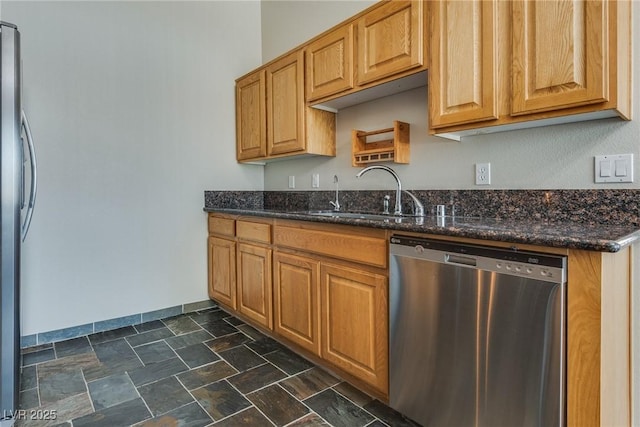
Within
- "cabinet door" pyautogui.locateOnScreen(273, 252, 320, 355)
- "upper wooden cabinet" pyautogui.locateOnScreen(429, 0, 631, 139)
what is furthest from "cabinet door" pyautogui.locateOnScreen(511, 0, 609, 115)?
"cabinet door" pyautogui.locateOnScreen(273, 252, 320, 355)

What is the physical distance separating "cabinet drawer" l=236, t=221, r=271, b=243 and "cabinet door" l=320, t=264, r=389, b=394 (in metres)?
0.63

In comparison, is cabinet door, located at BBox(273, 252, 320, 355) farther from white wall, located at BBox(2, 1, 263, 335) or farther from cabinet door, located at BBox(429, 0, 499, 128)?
white wall, located at BBox(2, 1, 263, 335)

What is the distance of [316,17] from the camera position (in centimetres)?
296

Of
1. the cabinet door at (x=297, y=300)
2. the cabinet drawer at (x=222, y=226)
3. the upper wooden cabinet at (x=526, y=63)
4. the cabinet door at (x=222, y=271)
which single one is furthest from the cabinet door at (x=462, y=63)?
the cabinet door at (x=222, y=271)

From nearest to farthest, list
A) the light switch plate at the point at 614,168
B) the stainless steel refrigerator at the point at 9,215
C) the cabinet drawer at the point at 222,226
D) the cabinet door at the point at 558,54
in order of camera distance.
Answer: the cabinet door at the point at 558,54 < the light switch plate at the point at 614,168 < the stainless steel refrigerator at the point at 9,215 < the cabinet drawer at the point at 222,226

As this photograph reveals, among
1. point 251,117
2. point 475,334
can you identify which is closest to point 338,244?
point 475,334

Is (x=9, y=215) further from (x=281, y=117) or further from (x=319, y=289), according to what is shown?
(x=281, y=117)

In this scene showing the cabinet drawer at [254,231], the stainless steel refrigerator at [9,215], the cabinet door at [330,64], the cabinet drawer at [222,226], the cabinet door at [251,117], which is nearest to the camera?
the stainless steel refrigerator at [9,215]

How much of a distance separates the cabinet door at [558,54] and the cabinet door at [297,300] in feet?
4.35

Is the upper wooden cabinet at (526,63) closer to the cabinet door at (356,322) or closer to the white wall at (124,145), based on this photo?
the cabinet door at (356,322)

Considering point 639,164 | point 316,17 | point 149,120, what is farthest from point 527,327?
point 149,120

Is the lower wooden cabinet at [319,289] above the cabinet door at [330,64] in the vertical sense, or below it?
below

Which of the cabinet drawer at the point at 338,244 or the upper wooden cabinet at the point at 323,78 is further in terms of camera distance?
the upper wooden cabinet at the point at 323,78

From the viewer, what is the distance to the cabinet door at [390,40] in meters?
1.83
